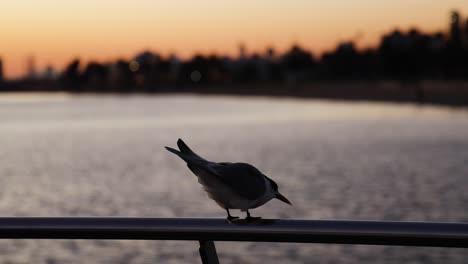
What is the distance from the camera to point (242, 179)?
2.29 metres

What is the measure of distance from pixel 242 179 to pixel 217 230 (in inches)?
6.9

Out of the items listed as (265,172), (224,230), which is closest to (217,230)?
(224,230)

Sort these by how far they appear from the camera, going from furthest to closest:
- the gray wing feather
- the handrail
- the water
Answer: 1. the water
2. the gray wing feather
3. the handrail

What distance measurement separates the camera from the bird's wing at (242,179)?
2275mm

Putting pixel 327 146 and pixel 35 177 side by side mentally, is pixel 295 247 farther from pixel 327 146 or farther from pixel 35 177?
pixel 327 146

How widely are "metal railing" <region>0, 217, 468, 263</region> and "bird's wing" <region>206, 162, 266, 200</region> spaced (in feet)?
0.29

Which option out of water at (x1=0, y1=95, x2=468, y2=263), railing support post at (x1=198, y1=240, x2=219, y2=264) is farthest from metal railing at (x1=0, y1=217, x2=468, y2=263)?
water at (x1=0, y1=95, x2=468, y2=263)

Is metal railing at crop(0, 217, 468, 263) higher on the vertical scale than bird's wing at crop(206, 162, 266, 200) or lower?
lower

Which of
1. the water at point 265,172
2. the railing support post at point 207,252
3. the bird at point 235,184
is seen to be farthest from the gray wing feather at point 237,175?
the water at point 265,172

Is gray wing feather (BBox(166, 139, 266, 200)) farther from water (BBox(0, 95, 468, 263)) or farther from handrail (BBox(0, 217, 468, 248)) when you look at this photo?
water (BBox(0, 95, 468, 263))

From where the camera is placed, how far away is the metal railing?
2.07 m

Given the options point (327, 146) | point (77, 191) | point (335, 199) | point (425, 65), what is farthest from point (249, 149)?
point (425, 65)

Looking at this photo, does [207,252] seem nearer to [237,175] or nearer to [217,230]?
[217,230]

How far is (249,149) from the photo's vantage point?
A: 55.1m
